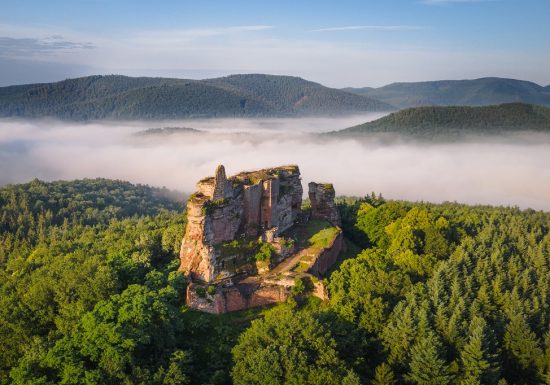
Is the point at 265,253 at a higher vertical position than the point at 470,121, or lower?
lower

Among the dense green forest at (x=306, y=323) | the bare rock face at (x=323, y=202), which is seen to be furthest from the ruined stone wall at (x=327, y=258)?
the bare rock face at (x=323, y=202)

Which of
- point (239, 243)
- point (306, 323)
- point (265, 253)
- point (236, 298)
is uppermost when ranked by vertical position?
point (239, 243)

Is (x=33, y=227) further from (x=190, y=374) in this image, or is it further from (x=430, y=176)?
(x=430, y=176)

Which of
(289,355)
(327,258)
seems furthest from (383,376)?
(327,258)

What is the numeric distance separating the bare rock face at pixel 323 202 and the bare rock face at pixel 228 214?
20.5ft

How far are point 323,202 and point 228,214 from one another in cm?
1916

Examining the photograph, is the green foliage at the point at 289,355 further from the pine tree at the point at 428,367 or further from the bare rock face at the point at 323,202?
the bare rock face at the point at 323,202

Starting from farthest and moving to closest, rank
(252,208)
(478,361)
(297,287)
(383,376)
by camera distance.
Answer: (252,208), (297,287), (478,361), (383,376)

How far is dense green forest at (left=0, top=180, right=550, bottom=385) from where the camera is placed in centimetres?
3722

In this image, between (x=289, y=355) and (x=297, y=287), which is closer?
(x=289, y=355)

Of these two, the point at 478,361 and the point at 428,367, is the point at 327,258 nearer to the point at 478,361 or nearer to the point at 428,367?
the point at 428,367

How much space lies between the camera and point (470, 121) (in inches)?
7608

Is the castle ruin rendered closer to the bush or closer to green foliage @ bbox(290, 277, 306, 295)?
the bush

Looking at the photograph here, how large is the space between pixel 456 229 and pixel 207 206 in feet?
113
